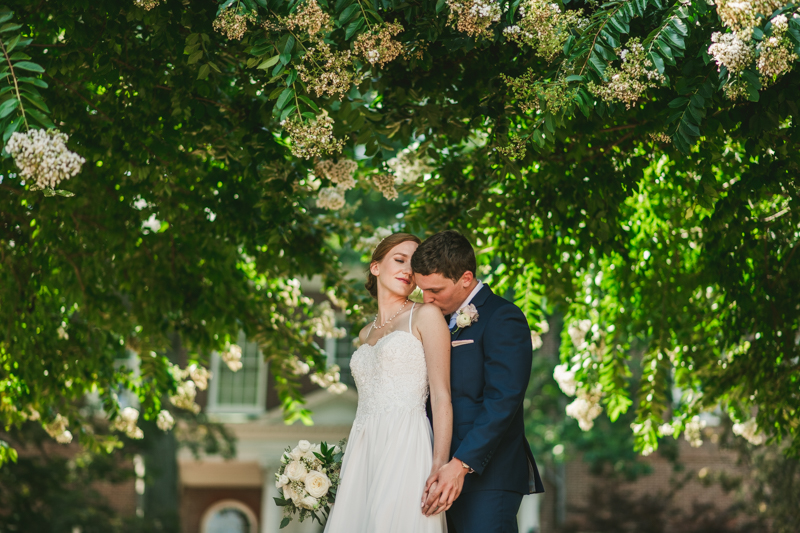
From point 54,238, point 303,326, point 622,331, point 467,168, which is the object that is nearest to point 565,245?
point 467,168

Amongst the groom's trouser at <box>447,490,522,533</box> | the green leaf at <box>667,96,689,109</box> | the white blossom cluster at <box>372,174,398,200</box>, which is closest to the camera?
the groom's trouser at <box>447,490,522,533</box>

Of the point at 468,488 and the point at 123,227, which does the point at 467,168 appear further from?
the point at 468,488

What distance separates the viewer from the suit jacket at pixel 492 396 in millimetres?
3814

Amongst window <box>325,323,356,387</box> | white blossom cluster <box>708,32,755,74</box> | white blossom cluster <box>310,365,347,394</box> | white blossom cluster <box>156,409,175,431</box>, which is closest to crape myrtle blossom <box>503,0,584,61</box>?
white blossom cluster <box>708,32,755,74</box>

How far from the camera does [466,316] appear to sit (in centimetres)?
409

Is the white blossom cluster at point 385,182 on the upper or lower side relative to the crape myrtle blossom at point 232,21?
upper

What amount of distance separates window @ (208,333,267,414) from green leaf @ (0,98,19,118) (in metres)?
19.7

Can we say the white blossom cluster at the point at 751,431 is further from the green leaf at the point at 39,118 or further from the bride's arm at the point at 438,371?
the green leaf at the point at 39,118

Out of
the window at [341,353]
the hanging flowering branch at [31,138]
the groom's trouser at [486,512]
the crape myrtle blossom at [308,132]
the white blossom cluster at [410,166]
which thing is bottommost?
the groom's trouser at [486,512]

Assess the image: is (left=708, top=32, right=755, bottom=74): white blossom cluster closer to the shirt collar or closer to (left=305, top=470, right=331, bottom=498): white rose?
the shirt collar

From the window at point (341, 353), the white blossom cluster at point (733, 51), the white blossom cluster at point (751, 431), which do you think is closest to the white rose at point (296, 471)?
the white blossom cluster at point (733, 51)

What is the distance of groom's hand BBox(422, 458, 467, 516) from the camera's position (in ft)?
12.5

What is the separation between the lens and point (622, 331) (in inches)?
345

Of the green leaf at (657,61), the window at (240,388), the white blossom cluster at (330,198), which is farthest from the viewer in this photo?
the window at (240,388)
